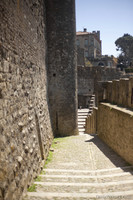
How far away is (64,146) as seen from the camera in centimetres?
820

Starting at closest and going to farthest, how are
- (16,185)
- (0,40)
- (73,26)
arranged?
(0,40)
(16,185)
(73,26)

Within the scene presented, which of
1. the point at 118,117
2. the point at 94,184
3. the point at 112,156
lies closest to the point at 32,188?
the point at 94,184

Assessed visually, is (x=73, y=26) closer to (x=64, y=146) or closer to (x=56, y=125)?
(x=56, y=125)

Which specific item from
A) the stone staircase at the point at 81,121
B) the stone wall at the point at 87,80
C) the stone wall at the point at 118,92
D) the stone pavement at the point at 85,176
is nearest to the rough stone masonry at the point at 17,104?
the stone pavement at the point at 85,176

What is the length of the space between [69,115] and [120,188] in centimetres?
653

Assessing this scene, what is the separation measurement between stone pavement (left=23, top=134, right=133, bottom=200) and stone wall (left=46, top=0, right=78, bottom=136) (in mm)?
2375

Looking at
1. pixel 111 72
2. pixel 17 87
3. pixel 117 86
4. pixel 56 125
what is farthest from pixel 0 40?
pixel 111 72

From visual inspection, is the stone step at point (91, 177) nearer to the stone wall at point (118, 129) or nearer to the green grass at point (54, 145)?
the stone wall at point (118, 129)

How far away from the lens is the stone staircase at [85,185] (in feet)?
12.5

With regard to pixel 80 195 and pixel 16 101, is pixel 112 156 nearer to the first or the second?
pixel 80 195

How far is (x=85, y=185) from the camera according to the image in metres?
4.32

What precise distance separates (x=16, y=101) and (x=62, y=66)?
6160mm

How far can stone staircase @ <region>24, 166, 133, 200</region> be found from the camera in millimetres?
3799

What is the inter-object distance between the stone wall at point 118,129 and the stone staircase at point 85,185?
2.53 ft
